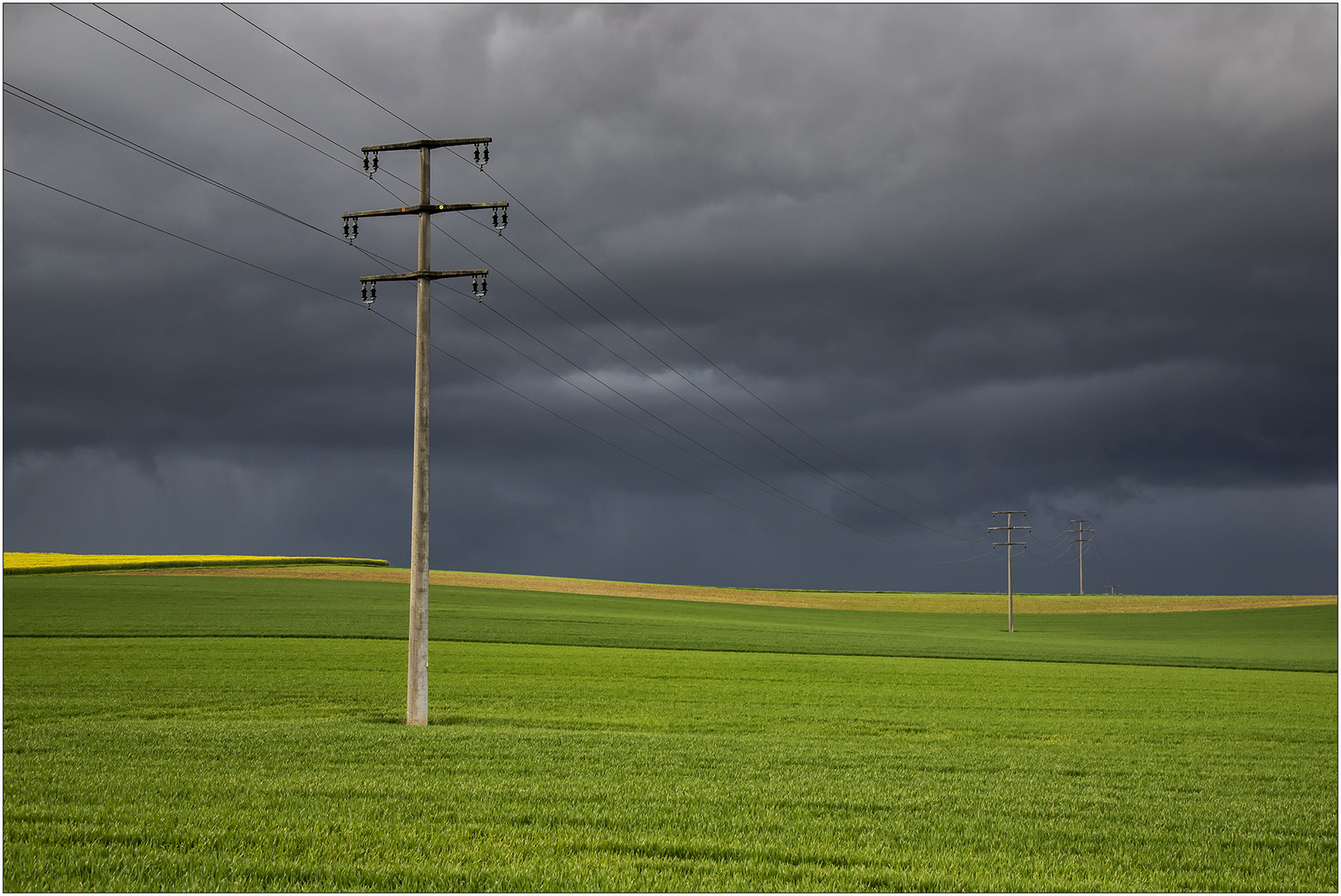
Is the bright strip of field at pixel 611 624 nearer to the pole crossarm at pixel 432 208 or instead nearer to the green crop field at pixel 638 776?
the green crop field at pixel 638 776

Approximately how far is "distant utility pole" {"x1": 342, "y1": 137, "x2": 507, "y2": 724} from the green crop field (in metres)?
1.07

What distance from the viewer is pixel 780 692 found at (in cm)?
2475

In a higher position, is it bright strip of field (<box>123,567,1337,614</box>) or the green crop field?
the green crop field

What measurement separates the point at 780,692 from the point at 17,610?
40.9 meters

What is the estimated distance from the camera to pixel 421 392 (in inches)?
732

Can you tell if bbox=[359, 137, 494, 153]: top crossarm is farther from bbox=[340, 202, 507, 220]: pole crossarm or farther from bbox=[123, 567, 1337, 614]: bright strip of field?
bbox=[123, 567, 1337, 614]: bright strip of field

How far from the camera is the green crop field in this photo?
8.13m

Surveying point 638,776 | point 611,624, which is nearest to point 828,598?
point 611,624

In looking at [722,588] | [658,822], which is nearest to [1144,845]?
[658,822]

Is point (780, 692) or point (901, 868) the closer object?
Result: point (901, 868)

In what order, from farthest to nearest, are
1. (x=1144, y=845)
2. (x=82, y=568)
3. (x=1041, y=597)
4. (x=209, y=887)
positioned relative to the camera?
(x=1041, y=597), (x=82, y=568), (x=1144, y=845), (x=209, y=887)

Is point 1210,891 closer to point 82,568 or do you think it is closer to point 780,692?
point 780,692

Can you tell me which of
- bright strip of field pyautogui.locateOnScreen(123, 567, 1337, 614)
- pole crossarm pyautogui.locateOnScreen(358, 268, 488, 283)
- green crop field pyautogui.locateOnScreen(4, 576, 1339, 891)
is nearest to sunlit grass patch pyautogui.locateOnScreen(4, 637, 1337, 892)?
green crop field pyautogui.locateOnScreen(4, 576, 1339, 891)

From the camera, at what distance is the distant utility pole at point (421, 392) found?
1752 cm
